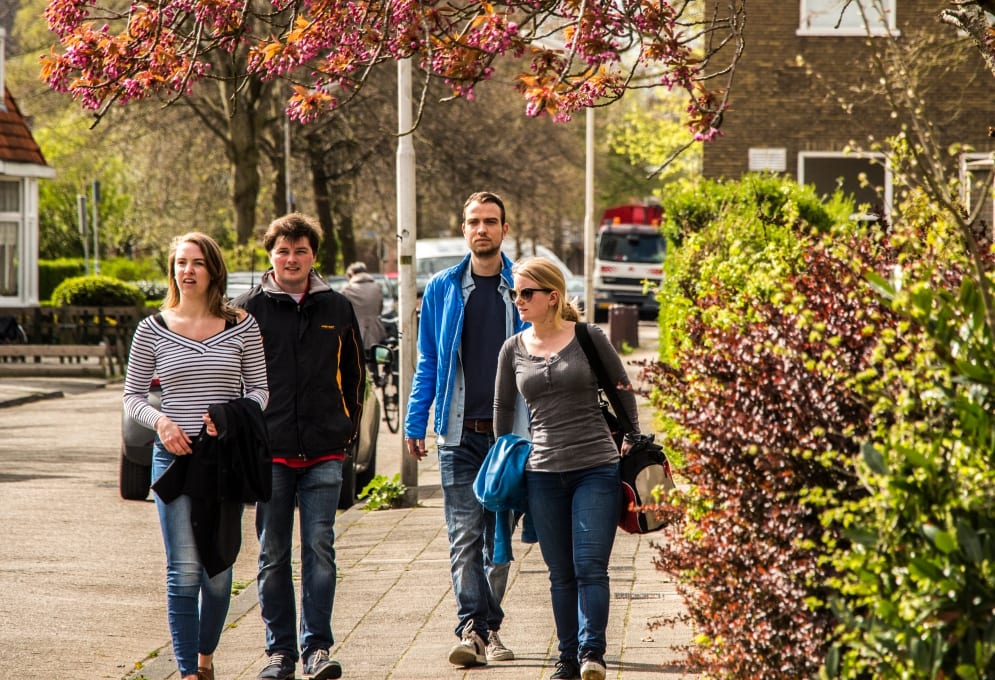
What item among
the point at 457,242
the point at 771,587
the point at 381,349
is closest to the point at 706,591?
the point at 771,587

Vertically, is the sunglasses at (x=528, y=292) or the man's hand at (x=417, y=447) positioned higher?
the sunglasses at (x=528, y=292)

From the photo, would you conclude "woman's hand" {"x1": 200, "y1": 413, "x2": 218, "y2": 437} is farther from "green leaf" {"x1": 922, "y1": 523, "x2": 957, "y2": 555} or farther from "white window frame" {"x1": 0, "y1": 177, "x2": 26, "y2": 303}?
"white window frame" {"x1": 0, "y1": 177, "x2": 26, "y2": 303}

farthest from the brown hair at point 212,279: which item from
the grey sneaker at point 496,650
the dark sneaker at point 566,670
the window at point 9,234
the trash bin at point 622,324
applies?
the window at point 9,234

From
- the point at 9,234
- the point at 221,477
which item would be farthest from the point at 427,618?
the point at 9,234

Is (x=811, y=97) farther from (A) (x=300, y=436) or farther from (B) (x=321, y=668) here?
(B) (x=321, y=668)

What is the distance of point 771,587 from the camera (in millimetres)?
3842

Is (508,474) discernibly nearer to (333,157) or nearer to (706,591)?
(706,591)

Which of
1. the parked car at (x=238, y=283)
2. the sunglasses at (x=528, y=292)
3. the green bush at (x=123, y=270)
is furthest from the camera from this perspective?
the green bush at (x=123, y=270)

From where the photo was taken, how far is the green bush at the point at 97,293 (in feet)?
94.4

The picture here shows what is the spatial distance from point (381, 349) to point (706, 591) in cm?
1075

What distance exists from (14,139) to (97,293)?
402 centimetres

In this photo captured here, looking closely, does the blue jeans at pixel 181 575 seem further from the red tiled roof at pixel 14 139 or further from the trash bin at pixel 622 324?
the red tiled roof at pixel 14 139

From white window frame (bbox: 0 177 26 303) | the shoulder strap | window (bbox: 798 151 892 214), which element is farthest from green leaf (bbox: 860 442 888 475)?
white window frame (bbox: 0 177 26 303)

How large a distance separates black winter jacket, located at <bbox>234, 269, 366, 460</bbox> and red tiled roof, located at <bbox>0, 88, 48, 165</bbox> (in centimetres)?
2495
